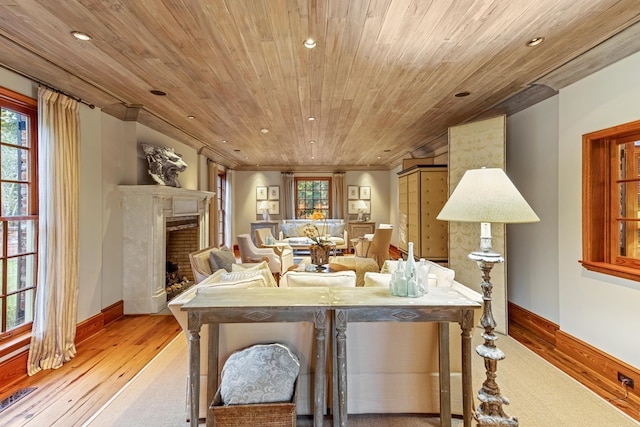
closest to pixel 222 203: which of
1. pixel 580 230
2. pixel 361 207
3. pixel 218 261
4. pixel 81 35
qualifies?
pixel 361 207

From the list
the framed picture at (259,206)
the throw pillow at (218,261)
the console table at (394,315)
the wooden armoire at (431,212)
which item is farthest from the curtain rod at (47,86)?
the framed picture at (259,206)

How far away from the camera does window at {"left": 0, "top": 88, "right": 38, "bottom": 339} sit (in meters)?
2.61

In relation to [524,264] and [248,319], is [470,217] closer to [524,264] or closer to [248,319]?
[248,319]

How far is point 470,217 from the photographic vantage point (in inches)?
68.8

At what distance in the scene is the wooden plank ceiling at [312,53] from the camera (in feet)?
6.28

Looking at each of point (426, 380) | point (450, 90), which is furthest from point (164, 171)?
point (426, 380)

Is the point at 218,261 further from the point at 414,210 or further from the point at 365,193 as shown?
the point at 365,193

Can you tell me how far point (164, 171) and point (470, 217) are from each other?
434 centimetres

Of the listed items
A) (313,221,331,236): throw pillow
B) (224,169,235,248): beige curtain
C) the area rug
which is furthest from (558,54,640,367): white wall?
(224,169,235,248): beige curtain

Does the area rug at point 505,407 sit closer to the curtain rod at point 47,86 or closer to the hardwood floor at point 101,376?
the hardwood floor at point 101,376

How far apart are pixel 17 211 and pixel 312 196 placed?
25.5 feet

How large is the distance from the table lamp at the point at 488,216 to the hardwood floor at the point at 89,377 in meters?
2.65

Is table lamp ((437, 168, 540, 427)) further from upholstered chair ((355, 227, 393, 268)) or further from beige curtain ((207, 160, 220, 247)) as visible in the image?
beige curtain ((207, 160, 220, 247))

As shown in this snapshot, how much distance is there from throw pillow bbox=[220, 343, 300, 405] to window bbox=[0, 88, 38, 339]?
7.08 feet
